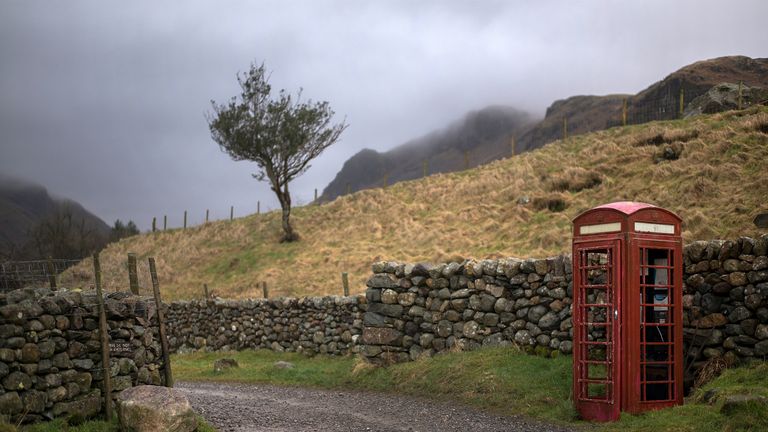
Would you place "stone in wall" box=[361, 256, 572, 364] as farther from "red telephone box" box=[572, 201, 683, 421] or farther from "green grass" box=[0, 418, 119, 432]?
"green grass" box=[0, 418, 119, 432]

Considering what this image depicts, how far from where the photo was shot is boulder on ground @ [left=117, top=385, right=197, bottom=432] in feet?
27.2

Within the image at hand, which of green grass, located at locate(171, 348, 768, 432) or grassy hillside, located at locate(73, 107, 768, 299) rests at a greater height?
grassy hillside, located at locate(73, 107, 768, 299)

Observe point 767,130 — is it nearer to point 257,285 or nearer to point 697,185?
point 697,185

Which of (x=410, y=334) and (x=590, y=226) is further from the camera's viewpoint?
(x=410, y=334)

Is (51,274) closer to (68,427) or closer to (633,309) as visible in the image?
(68,427)

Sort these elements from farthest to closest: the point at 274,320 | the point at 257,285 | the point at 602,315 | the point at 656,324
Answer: the point at 257,285
the point at 274,320
the point at 602,315
the point at 656,324

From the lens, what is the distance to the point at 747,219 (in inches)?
672

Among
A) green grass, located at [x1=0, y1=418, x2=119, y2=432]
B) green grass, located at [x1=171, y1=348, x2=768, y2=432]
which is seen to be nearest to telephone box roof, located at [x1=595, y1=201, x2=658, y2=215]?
green grass, located at [x1=171, y1=348, x2=768, y2=432]

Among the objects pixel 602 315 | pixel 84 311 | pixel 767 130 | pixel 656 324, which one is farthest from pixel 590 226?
pixel 767 130

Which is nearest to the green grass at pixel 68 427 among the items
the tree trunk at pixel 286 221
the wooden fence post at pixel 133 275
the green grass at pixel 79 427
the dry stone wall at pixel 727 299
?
the green grass at pixel 79 427

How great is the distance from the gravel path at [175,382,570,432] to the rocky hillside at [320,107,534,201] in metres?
95.9

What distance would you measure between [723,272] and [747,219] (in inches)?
336

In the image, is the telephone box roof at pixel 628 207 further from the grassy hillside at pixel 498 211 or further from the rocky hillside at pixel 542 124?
the rocky hillside at pixel 542 124

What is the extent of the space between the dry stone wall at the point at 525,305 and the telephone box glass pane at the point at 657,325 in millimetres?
638
